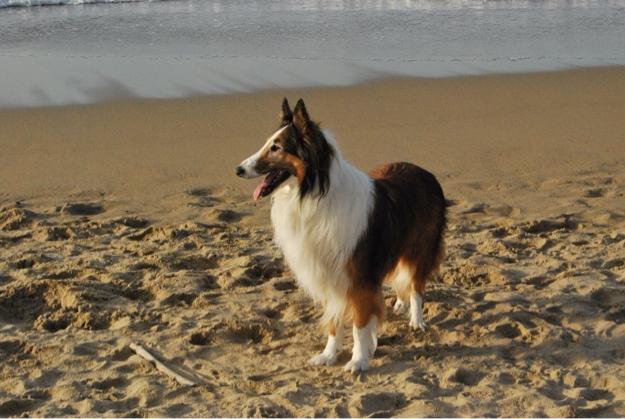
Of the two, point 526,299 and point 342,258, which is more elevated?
point 342,258

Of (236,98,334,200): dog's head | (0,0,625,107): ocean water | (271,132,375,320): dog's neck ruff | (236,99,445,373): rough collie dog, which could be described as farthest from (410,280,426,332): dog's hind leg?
(0,0,625,107): ocean water

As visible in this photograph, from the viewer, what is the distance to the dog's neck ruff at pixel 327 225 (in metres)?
4.76

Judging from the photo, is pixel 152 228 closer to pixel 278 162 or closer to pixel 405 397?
pixel 278 162

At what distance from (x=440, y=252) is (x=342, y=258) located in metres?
1.15

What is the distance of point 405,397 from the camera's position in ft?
15.2

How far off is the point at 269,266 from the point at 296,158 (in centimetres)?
202

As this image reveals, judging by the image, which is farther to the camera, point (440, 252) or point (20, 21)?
point (20, 21)

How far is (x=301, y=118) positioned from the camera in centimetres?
454

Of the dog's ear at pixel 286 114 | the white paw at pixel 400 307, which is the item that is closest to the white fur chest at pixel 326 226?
the dog's ear at pixel 286 114

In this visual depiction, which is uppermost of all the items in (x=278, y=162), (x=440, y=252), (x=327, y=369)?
(x=278, y=162)

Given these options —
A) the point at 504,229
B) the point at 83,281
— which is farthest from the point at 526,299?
the point at 83,281

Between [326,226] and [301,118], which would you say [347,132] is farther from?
[301,118]

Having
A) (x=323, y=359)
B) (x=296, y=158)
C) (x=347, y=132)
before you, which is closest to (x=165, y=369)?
(x=323, y=359)

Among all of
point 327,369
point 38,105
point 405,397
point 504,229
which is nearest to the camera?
point 405,397
